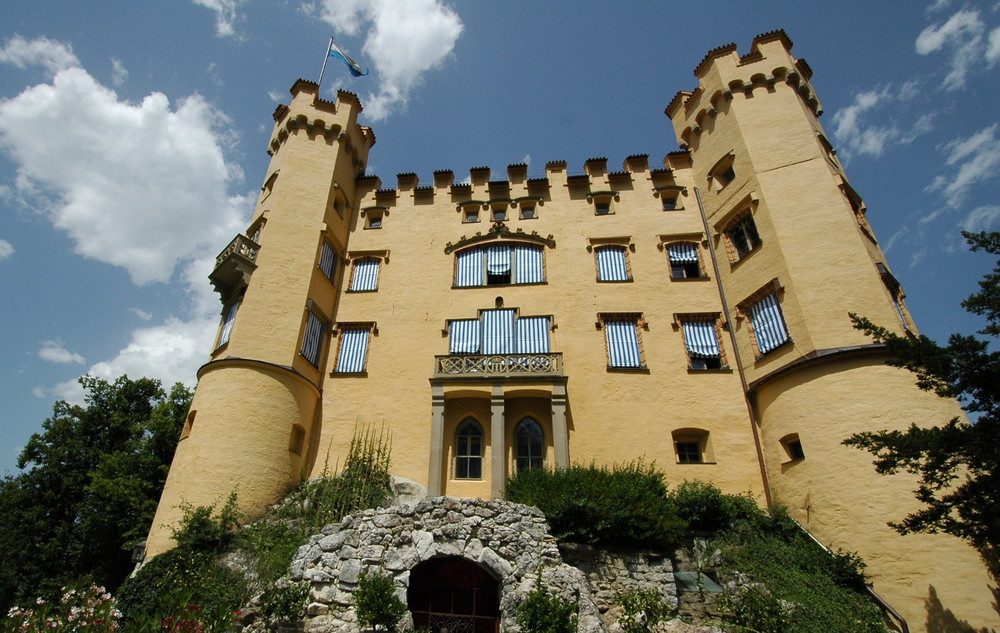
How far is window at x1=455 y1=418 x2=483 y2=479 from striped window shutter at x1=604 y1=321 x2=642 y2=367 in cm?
567

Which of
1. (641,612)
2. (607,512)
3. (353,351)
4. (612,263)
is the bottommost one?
(641,612)

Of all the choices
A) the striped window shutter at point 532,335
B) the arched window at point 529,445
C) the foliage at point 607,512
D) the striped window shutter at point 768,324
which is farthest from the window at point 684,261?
the foliage at point 607,512

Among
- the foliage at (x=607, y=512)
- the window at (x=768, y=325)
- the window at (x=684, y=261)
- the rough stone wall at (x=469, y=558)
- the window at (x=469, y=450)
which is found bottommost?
the rough stone wall at (x=469, y=558)

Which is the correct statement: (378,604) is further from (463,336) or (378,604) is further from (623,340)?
(623,340)

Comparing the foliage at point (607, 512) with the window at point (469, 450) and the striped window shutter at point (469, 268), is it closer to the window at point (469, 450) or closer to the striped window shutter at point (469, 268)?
the window at point (469, 450)

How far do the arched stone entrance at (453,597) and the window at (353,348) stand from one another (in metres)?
10.1

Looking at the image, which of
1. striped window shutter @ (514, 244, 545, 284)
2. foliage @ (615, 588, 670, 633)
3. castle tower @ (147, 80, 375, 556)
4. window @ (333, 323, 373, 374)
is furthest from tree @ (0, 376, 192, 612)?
foliage @ (615, 588, 670, 633)

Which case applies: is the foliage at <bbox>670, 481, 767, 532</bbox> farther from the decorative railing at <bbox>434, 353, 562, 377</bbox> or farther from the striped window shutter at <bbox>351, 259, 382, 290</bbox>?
the striped window shutter at <bbox>351, 259, 382, 290</bbox>

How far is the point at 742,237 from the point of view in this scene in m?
21.2

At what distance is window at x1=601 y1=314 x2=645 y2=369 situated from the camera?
2018cm

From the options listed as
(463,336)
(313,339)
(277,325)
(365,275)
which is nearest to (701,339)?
(463,336)

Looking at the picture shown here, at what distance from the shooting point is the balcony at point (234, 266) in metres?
20.4

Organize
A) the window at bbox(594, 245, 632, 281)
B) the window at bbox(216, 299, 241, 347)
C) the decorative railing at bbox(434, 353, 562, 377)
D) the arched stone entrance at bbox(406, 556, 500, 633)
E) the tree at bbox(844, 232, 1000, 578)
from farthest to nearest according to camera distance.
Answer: the window at bbox(594, 245, 632, 281) → the window at bbox(216, 299, 241, 347) → the decorative railing at bbox(434, 353, 562, 377) → the arched stone entrance at bbox(406, 556, 500, 633) → the tree at bbox(844, 232, 1000, 578)

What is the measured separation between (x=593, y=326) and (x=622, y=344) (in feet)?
4.40
